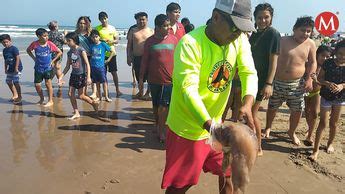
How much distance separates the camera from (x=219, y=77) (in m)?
2.72

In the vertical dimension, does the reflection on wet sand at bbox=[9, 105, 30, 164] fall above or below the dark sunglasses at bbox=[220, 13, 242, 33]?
below

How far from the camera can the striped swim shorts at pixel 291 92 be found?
543cm

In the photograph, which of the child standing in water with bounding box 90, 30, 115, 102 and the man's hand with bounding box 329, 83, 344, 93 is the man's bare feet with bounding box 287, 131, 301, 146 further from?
the child standing in water with bounding box 90, 30, 115, 102

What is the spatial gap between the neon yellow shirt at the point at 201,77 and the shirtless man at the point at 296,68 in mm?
2714

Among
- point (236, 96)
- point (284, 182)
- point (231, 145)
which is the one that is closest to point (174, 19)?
point (236, 96)

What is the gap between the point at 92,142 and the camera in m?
5.43

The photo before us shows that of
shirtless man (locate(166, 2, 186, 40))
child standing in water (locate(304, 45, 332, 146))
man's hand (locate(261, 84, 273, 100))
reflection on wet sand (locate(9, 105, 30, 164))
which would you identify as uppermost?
shirtless man (locate(166, 2, 186, 40))

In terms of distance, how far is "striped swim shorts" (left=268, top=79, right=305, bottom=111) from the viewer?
5426 mm

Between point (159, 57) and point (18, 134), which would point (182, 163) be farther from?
point (18, 134)

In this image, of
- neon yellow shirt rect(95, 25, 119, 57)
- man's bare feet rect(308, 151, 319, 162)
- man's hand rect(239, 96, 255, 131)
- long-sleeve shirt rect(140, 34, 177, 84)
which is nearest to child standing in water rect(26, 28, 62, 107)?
neon yellow shirt rect(95, 25, 119, 57)

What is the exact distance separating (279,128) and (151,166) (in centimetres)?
291

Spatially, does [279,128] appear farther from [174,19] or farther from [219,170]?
[219,170]
